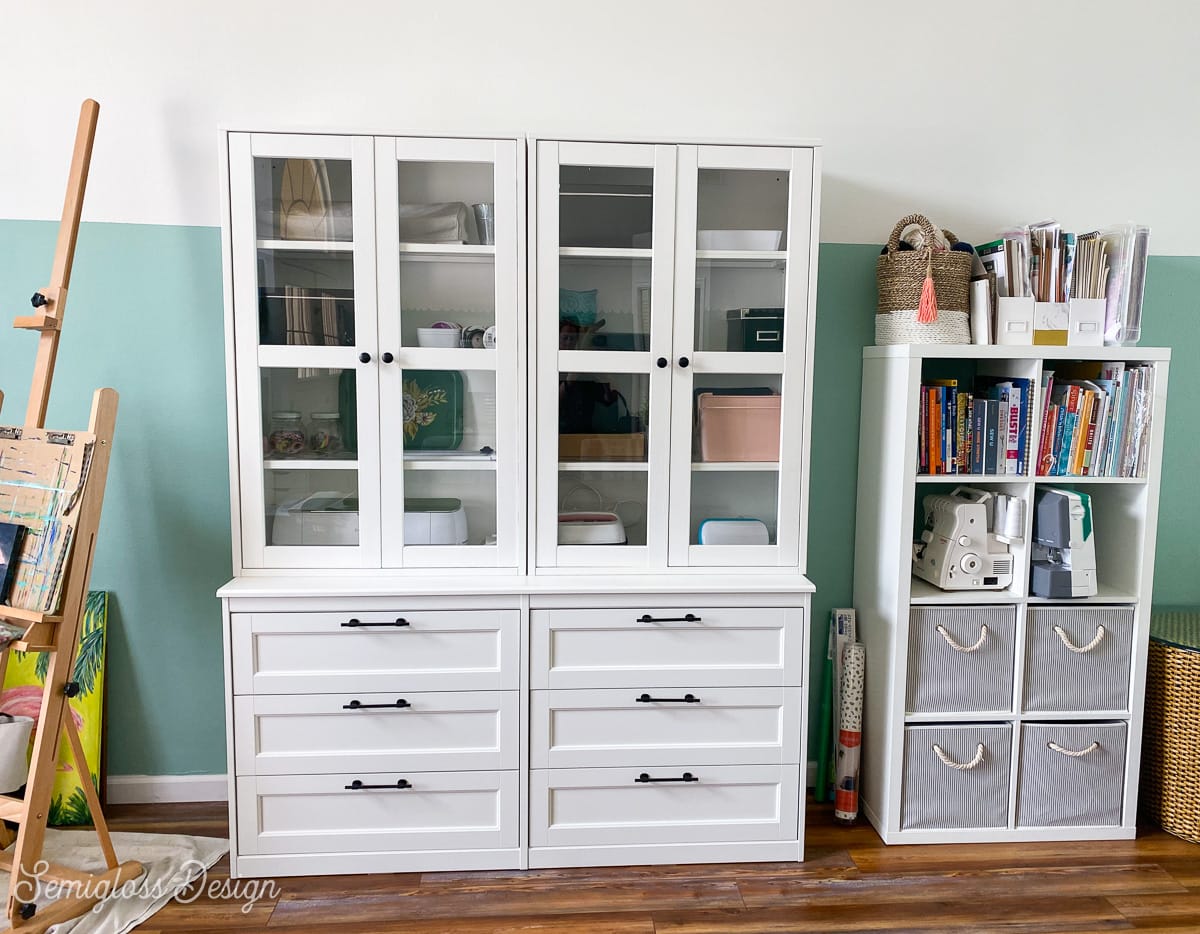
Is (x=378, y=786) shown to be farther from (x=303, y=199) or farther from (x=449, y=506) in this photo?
(x=303, y=199)

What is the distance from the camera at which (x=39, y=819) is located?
1.91m

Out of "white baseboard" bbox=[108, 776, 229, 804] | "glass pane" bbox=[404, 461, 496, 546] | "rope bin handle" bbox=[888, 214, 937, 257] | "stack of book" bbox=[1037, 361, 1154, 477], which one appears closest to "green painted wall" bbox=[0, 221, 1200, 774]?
"white baseboard" bbox=[108, 776, 229, 804]

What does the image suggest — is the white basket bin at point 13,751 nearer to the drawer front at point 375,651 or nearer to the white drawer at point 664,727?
the drawer front at point 375,651

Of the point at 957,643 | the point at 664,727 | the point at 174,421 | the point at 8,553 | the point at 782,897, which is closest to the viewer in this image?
the point at 8,553

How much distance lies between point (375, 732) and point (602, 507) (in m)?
0.81

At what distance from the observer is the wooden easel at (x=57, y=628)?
189 cm

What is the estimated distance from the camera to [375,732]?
7.13 feet

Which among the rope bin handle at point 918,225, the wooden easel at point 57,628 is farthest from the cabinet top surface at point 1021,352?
the wooden easel at point 57,628

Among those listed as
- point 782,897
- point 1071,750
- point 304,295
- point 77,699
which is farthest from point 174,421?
point 1071,750

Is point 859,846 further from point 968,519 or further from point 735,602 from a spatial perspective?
point 968,519

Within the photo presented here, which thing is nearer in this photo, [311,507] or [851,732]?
[311,507]

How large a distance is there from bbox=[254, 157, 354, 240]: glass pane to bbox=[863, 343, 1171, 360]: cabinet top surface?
148 cm

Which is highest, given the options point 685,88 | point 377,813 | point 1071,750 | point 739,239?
point 685,88

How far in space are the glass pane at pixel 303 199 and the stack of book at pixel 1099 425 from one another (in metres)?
1.91
